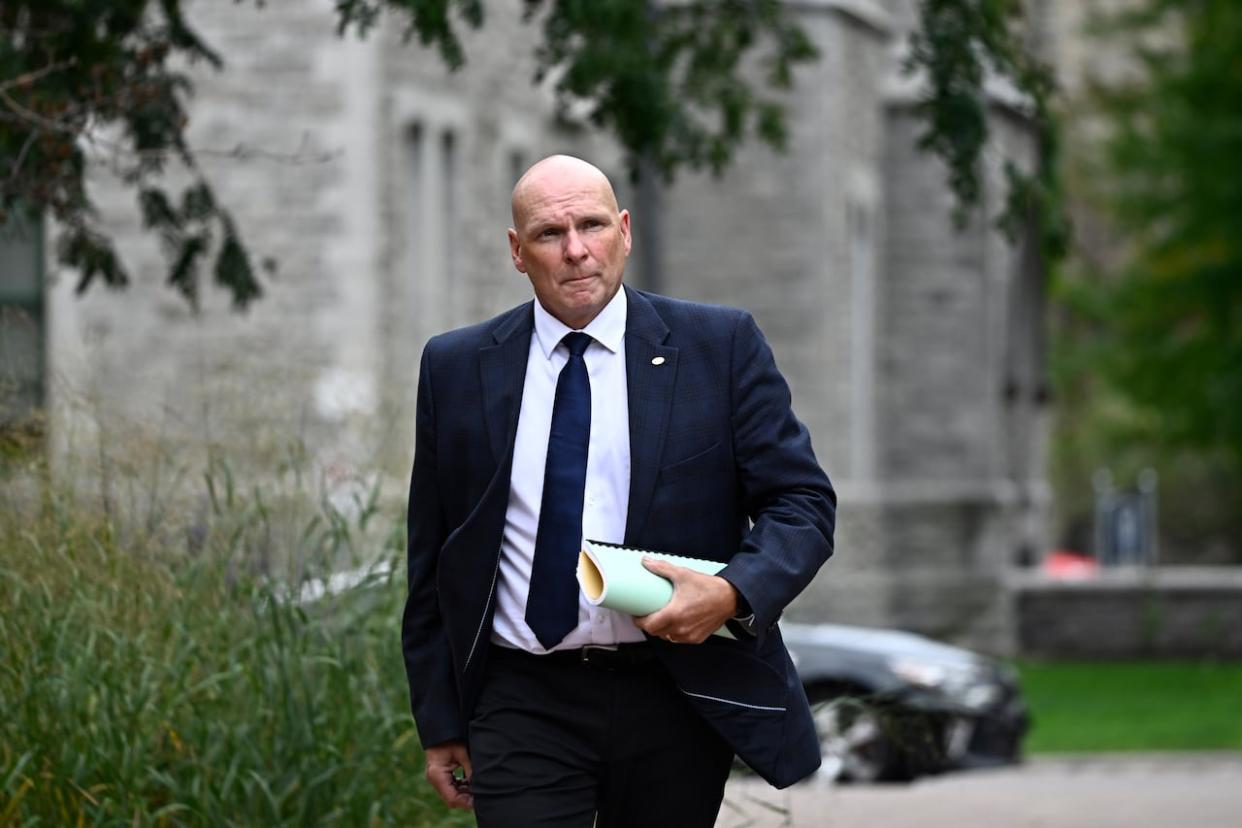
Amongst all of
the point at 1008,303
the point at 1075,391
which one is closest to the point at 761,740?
the point at 1008,303

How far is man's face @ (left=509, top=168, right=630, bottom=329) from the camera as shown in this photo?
4484 mm

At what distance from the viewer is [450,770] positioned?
15.6 feet

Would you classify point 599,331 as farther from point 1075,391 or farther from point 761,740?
point 1075,391

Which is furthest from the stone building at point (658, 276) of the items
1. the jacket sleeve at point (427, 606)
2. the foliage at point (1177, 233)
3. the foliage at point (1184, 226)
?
the jacket sleeve at point (427, 606)

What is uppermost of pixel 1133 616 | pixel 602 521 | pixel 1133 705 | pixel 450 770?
pixel 602 521

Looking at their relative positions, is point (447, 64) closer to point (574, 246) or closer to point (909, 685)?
point (909, 685)

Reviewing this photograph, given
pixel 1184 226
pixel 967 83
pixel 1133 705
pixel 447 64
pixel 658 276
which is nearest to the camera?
pixel 447 64

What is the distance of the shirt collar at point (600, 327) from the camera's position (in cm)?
462

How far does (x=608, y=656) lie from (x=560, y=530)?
237 mm

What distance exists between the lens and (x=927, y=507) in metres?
30.8

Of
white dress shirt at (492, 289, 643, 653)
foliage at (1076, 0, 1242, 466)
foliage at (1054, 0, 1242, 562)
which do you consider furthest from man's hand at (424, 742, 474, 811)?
foliage at (1076, 0, 1242, 466)

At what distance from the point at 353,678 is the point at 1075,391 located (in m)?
50.8

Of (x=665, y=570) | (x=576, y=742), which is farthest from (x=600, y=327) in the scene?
(x=576, y=742)

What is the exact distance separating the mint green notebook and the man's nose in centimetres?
51
